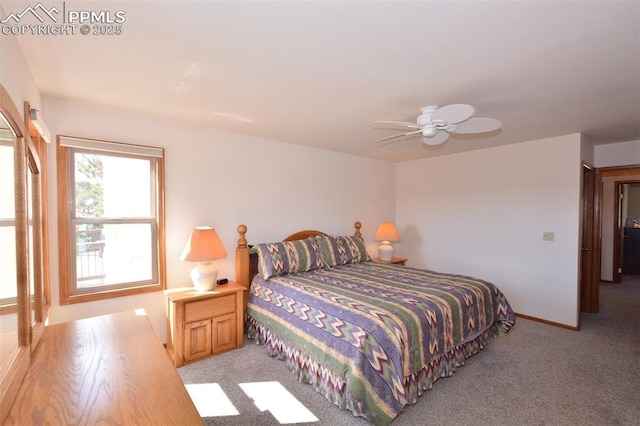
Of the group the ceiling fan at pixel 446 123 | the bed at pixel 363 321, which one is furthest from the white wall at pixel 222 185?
the ceiling fan at pixel 446 123

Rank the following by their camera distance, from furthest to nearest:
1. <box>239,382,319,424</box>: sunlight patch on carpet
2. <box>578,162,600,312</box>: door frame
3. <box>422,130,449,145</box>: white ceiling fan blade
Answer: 1. <box>578,162,600,312</box>: door frame
2. <box>422,130,449,145</box>: white ceiling fan blade
3. <box>239,382,319,424</box>: sunlight patch on carpet

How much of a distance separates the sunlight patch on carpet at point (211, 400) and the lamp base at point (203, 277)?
818 millimetres

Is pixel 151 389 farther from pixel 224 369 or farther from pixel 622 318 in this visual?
pixel 622 318

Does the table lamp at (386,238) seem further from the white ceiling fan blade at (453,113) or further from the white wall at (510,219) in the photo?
the white ceiling fan blade at (453,113)

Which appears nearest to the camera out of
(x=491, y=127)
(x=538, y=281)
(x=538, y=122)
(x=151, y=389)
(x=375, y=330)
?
(x=151, y=389)

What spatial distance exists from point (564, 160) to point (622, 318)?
2235mm

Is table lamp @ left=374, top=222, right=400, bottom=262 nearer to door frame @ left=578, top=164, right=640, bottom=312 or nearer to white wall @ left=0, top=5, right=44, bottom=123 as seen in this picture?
door frame @ left=578, top=164, right=640, bottom=312

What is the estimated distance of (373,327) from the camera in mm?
1925

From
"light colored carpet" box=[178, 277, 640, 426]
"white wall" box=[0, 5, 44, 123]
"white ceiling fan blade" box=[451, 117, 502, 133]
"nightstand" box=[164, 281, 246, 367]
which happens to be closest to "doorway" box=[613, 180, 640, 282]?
"light colored carpet" box=[178, 277, 640, 426]

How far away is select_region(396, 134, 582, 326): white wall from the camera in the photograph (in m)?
3.47

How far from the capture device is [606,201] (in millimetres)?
5840

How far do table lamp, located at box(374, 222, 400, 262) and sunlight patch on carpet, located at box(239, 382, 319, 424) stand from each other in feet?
8.60

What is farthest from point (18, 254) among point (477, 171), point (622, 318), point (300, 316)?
point (622, 318)

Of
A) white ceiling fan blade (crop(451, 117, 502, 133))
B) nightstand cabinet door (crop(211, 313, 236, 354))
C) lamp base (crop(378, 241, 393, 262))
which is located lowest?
nightstand cabinet door (crop(211, 313, 236, 354))
